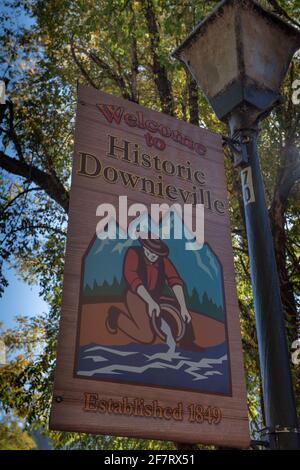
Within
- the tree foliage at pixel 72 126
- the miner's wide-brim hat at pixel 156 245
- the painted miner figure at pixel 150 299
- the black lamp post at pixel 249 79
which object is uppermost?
the tree foliage at pixel 72 126

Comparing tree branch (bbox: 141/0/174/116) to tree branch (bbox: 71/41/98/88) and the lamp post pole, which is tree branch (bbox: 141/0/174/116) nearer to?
tree branch (bbox: 71/41/98/88)

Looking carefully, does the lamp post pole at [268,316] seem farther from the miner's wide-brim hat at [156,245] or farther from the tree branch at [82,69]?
the tree branch at [82,69]

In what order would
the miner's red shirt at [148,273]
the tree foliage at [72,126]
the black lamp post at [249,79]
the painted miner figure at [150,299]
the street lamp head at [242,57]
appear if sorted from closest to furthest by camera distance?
the painted miner figure at [150,299]
the miner's red shirt at [148,273]
the black lamp post at [249,79]
the street lamp head at [242,57]
the tree foliage at [72,126]

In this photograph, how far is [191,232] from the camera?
2947 mm

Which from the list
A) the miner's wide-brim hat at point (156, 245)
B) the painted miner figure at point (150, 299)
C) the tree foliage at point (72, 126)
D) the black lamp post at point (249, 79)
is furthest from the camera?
the tree foliage at point (72, 126)

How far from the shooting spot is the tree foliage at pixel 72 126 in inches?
336

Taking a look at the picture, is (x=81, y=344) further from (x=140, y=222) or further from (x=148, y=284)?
(x=140, y=222)

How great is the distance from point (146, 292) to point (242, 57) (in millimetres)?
1654

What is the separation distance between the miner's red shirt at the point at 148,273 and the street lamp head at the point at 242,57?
48.2 inches

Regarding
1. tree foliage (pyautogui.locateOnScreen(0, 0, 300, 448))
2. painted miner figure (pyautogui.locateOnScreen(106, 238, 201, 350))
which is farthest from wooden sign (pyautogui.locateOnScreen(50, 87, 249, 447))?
tree foliage (pyautogui.locateOnScreen(0, 0, 300, 448))

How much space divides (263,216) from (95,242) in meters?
1.07

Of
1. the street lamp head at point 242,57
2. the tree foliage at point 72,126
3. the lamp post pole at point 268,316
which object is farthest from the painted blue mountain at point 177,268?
the tree foliage at point 72,126

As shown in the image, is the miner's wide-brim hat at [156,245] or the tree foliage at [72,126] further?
the tree foliage at [72,126]
